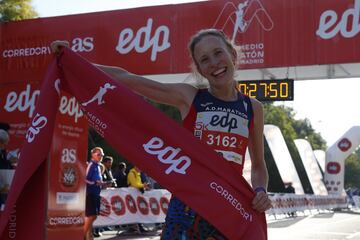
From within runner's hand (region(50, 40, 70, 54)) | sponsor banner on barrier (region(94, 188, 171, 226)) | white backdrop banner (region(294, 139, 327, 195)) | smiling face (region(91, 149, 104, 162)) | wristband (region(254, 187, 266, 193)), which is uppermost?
runner's hand (region(50, 40, 70, 54))

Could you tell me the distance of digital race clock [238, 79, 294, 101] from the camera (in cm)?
1273

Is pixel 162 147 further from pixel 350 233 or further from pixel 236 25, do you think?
pixel 350 233

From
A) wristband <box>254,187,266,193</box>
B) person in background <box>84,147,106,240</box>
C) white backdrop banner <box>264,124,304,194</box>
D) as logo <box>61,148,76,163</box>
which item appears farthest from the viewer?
white backdrop banner <box>264,124,304,194</box>

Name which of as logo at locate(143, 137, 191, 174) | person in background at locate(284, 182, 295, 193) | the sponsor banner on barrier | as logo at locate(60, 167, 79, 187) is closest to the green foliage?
person in background at locate(284, 182, 295, 193)

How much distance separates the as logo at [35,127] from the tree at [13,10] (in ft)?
71.4

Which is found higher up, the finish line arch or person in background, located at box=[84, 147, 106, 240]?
the finish line arch

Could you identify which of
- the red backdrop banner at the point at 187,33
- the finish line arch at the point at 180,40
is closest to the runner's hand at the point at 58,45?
the finish line arch at the point at 180,40

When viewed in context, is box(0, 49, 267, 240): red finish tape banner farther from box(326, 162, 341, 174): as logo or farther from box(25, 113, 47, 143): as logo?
box(326, 162, 341, 174): as logo

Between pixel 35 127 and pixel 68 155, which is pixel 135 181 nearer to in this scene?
pixel 68 155

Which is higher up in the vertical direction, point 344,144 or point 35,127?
point 35,127

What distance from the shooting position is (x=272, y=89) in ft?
42.1

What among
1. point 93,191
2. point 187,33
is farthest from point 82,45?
point 93,191

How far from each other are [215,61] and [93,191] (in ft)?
26.2

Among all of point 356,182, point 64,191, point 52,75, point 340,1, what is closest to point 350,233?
point 340,1
